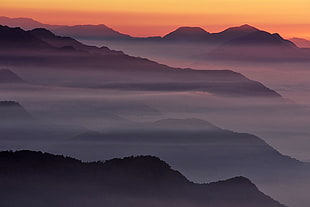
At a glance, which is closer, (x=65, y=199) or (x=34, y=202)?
(x=34, y=202)

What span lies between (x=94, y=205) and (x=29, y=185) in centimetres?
1299

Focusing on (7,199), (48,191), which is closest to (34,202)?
(7,199)

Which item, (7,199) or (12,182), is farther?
(12,182)

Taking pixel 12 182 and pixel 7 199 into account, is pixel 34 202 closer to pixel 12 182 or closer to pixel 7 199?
pixel 7 199

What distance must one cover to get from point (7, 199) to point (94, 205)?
25838 mm

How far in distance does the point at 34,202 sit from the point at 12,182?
1894 centimetres

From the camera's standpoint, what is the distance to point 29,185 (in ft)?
652

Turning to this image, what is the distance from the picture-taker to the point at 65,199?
650 feet

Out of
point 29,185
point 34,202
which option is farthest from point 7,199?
point 29,185

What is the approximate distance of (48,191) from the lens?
19912 centimetres

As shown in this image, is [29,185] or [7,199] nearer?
[7,199]

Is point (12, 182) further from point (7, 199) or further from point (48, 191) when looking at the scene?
point (7, 199)

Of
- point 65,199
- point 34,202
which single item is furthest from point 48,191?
point 34,202

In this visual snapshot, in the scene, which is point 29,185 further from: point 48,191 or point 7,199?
point 7,199
